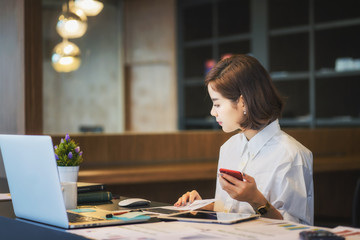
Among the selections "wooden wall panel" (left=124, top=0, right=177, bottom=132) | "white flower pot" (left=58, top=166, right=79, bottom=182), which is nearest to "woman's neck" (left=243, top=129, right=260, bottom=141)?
"white flower pot" (left=58, top=166, right=79, bottom=182)

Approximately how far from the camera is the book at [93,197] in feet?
6.50

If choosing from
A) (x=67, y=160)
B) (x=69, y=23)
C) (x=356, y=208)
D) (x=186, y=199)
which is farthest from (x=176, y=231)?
(x=69, y=23)

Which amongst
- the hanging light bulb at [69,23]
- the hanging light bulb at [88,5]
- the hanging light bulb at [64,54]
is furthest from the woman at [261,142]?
the hanging light bulb at [64,54]

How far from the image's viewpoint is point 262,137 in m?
2.07

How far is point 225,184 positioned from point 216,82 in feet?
1.62

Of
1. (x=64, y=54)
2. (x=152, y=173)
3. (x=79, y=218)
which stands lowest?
(x=152, y=173)

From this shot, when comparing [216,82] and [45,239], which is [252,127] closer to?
[216,82]

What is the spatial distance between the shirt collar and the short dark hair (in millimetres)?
31

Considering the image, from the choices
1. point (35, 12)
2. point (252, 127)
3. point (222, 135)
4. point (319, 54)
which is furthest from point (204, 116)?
point (252, 127)

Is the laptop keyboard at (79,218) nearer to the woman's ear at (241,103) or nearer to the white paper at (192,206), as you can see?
the white paper at (192,206)

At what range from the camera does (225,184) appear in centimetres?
171

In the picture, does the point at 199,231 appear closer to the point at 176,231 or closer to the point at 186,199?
the point at 176,231

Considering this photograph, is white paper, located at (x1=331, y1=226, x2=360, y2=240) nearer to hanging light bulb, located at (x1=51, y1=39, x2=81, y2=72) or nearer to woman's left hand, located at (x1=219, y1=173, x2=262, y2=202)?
woman's left hand, located at (x1=219, y1=173, x2=262, y2=202)

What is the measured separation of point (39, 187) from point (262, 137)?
35.9 inches
